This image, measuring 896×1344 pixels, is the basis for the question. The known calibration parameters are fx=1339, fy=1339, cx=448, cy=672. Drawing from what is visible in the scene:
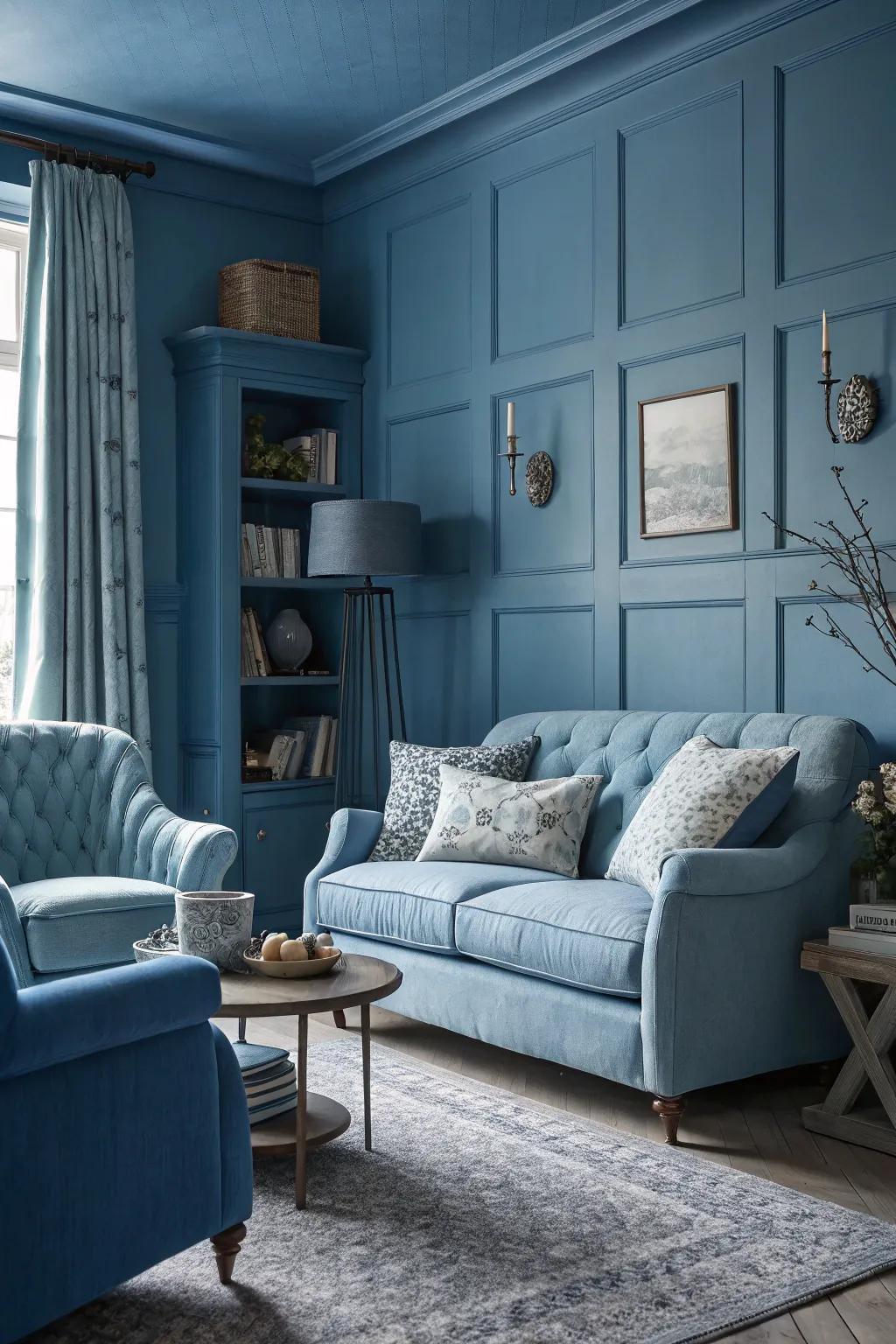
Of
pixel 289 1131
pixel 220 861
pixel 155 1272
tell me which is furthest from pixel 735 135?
pixel 155 1272

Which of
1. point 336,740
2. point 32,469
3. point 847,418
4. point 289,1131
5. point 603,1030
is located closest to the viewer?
point 289,1131

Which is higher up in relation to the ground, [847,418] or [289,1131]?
[847,418]

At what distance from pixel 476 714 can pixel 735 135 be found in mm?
2168

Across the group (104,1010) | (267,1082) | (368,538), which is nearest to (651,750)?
(368,538)

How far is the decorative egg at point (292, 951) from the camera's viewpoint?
109 inches

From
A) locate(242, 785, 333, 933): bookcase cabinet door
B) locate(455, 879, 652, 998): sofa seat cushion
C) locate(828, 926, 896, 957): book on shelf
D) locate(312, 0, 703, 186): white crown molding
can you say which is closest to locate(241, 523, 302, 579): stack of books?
locate(242, 785, 333, 933): bookcase cabinet door

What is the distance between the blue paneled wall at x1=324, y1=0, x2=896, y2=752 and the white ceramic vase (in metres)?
1.85

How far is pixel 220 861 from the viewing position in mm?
3908

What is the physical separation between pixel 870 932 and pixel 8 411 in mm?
3720

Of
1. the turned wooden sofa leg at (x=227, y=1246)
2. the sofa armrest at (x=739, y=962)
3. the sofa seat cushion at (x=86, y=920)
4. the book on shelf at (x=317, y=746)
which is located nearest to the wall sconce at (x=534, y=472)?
the book on shelf at (x=317, y=746)

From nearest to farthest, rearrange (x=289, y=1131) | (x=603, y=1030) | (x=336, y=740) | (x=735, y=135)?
(x=289, y=1131) < (x=603, y=1030) < (x=735, y=135) < (x=336, y=740)

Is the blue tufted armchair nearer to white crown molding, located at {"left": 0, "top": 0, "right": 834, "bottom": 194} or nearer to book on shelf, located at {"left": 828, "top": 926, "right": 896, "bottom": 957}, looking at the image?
book on shelf, located at {"left": 828, "top": 926, "right": 896, "bottom": 957}

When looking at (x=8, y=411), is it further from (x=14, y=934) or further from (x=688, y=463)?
(x=688, y=463)

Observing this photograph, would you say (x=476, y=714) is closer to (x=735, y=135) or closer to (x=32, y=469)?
(x=32, y=469)
